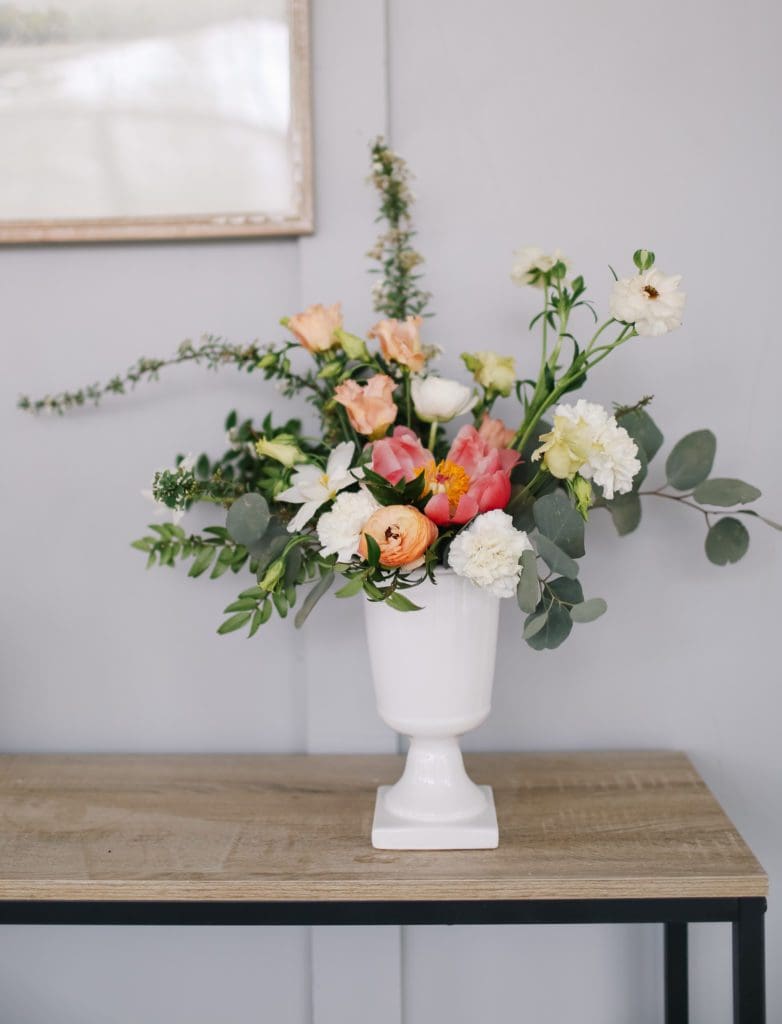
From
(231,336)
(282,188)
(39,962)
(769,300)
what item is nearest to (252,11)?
(282,188)

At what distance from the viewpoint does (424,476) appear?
91cm

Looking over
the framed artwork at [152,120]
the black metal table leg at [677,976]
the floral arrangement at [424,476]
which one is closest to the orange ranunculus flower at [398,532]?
the floral arrangement at [424,476]

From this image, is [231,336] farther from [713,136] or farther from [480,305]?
[713,136]

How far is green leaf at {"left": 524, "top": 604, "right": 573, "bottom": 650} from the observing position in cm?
93

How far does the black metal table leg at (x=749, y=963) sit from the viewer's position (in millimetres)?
896

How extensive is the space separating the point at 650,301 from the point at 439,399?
235mm

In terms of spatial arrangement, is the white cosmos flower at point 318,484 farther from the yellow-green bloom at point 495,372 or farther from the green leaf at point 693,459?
the green leaf at point 693,459

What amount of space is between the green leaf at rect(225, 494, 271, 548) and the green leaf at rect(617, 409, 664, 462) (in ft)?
1.43

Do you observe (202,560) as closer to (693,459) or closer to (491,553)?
(491,553)

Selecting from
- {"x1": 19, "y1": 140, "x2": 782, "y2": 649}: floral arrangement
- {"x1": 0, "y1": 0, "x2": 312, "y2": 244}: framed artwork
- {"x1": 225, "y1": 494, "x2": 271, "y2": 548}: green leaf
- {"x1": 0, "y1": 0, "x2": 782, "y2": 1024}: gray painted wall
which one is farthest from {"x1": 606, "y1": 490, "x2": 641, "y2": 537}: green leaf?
{"x1": 0, "y1": 0, "x2": 312, "y2": 244}: framed artwork

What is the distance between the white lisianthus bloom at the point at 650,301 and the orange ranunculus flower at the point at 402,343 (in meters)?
0.21

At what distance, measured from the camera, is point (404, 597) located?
93 centimetres

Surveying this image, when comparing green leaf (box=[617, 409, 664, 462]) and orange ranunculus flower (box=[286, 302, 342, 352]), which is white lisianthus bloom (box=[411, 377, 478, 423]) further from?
green leaf (box=[617, 409, 664, 462])

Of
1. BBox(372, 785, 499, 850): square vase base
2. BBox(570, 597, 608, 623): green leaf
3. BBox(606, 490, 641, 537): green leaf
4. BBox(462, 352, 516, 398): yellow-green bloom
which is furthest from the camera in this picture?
BBox(606, 490, 641, 537): green leaf
